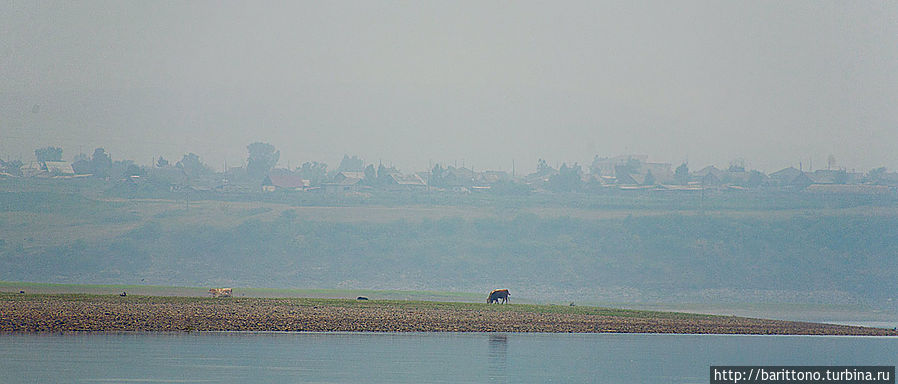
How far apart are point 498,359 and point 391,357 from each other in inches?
207

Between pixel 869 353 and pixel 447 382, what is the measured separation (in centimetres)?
3082

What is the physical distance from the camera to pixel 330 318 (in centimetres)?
7575

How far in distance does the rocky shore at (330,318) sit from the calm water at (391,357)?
507 centimetres

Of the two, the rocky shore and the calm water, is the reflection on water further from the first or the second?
the rocky shore

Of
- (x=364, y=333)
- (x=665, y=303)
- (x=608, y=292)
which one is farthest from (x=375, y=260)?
(x=364, y=333)

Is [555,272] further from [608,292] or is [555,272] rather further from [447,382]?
[447,382]

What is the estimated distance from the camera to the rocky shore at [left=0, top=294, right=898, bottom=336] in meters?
66.1

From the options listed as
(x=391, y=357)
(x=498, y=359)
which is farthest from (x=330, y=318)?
(x=498, y=359)

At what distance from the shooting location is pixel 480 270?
195000mm

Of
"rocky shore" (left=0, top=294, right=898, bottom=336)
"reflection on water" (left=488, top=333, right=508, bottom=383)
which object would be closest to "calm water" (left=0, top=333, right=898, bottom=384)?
"reflection on water" (left=488, top=333, right=508, bottom=383)

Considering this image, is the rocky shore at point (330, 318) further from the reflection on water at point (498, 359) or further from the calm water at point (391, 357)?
the reflection on water at point (498, 359)

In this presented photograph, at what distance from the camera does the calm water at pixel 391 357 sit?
41.7 meters

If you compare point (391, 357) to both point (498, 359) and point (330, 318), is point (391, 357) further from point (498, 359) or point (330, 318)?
point (330, 318)

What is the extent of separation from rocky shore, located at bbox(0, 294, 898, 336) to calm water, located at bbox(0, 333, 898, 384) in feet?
16.6
